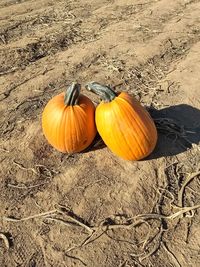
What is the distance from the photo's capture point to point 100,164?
4266 mm

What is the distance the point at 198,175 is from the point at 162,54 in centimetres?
239

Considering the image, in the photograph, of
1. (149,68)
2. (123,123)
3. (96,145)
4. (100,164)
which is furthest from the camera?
(149,68)

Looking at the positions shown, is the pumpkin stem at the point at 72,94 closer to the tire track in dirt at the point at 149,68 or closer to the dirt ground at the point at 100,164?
the dirt ground at the point at 100,164

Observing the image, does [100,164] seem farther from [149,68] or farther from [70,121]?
[149,68]

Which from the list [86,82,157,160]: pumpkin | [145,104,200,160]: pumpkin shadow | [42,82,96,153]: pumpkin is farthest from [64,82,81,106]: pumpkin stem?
[145,104,200,160]: pumpkin shadow

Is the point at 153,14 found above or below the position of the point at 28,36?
below

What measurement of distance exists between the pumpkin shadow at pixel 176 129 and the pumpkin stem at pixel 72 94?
876 mm

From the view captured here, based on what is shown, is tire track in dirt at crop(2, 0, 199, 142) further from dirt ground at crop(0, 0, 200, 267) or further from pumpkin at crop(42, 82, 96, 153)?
pumpkin at crop(42, 82, 96, 153)

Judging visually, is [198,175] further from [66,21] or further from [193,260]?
[66,21]

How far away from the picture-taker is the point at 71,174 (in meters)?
4.18

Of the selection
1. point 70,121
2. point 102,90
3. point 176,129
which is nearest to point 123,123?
point 102,90

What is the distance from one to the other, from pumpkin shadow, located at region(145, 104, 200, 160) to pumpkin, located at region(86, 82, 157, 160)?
0.97 feet

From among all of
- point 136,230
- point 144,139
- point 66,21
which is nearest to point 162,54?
point 66,21

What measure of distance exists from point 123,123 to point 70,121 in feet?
1.53
